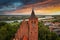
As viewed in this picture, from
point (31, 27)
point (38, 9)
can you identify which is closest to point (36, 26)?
point (31, 27)

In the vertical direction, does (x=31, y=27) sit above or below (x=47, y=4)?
below

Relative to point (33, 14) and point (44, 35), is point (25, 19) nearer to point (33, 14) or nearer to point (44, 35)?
point (33, 14)

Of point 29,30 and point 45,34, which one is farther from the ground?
point 29,30

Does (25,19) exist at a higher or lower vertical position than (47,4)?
lower

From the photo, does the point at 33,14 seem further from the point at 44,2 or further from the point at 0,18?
the point at 0,18

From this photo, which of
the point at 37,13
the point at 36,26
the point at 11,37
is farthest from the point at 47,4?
the point at 11,37

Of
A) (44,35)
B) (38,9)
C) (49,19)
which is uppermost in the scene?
(38,9)
